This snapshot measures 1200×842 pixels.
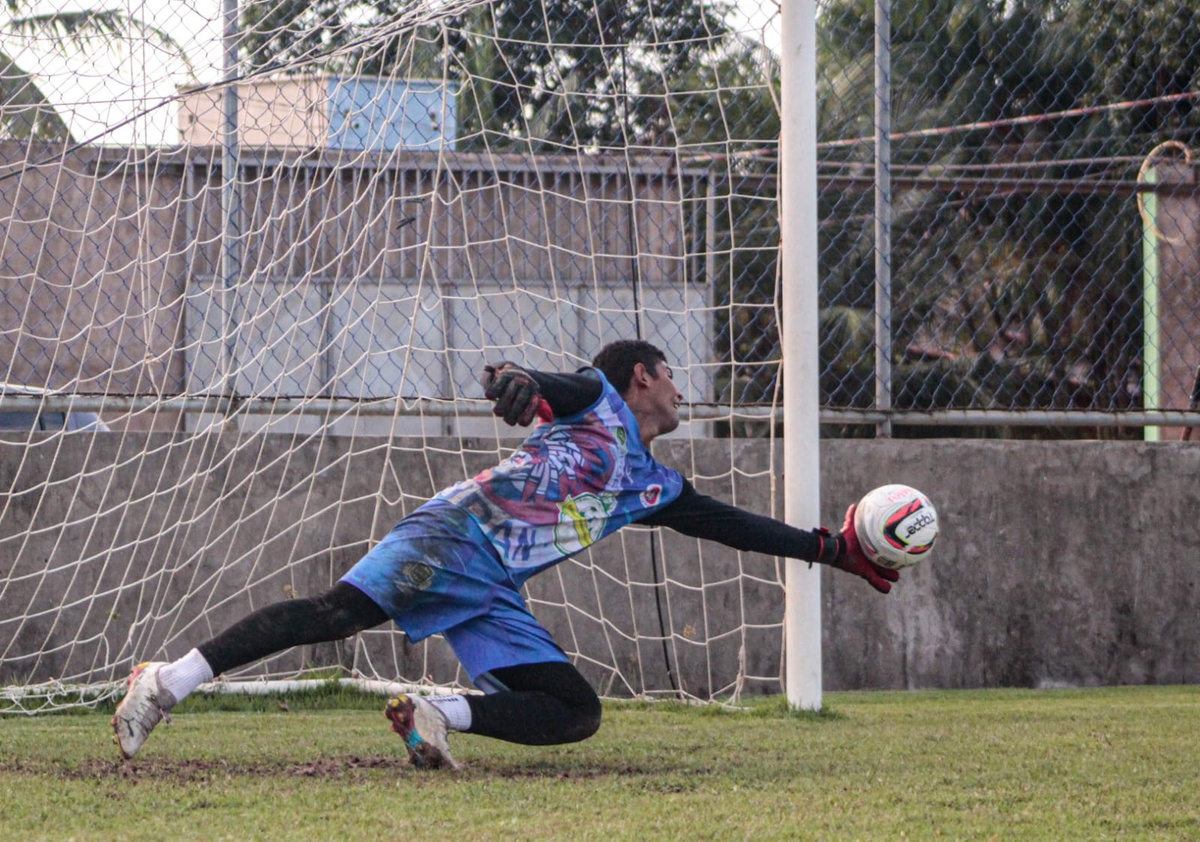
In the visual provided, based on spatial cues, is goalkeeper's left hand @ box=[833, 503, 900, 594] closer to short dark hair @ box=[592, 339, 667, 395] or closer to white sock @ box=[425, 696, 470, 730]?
short dark hair @ box=[592, 339, 667, 395]

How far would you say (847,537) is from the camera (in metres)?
4.43

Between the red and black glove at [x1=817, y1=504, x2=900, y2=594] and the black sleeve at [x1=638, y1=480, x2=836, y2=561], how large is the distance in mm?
11

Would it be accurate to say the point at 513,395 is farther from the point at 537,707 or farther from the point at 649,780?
the point at 649,780

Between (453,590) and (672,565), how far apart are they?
269cm

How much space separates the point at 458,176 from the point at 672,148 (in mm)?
1382

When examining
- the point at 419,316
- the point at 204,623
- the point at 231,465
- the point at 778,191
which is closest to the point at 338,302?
the point at 419,316

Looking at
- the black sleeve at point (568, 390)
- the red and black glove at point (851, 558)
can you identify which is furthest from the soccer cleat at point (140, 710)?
the red and black glove at point (851, 558)

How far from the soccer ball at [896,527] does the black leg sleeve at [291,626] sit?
58.2 inches

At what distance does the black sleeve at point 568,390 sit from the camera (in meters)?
3.90

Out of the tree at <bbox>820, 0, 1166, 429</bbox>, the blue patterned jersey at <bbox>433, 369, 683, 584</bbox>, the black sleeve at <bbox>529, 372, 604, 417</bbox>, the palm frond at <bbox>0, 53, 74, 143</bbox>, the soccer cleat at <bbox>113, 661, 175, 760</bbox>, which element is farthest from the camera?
the tree at <bbox>820, 0, 1166, 429</bbox>

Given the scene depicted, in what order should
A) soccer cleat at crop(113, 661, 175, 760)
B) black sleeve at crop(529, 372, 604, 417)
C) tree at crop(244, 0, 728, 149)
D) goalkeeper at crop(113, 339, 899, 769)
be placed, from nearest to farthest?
soccer cleat at crop(113, 661, 175, 760) < goalkeeper at crop(113, 339, 899, 769) < black sleeve at crop(529, 372, 604, 417) < tree at crop(244, 0, 728, 149)

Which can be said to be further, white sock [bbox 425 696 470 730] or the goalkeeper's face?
the goalkeeper's face

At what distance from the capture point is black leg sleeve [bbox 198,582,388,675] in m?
3.79

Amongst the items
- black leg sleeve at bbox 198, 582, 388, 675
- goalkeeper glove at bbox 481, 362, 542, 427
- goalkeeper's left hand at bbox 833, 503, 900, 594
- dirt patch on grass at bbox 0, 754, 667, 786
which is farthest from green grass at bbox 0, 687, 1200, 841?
goalkeeper glove at bbox 481, 362, 542, 427
